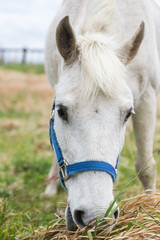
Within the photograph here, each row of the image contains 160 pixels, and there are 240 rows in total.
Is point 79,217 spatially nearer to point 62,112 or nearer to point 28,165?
point 62,112

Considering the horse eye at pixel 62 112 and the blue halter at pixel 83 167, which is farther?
the horse eye at pixel 62 112

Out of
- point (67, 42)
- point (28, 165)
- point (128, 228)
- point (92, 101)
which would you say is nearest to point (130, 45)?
point (67, 42)

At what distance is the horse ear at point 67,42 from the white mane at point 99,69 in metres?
0.06

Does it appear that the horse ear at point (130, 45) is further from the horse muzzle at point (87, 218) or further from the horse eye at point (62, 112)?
the horse muzzle at point (87, 218)

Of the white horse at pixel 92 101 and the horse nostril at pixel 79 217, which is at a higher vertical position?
the white horse at pixel 92 101

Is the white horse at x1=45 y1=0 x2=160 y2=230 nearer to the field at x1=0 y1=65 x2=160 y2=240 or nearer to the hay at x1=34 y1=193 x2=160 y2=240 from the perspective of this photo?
the hay at x1=34 y1=193 x2=160 y2=240

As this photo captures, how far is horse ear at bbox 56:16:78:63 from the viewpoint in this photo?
7.04ft

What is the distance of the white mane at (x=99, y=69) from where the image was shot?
6.35 feet

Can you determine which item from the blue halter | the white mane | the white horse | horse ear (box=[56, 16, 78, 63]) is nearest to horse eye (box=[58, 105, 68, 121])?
the white horse

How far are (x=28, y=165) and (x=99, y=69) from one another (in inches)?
132

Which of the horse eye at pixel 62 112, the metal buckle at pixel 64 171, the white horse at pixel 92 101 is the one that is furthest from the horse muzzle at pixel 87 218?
the horse eye at pixel 62 112

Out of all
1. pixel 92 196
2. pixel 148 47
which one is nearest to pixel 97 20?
pixel 148 47

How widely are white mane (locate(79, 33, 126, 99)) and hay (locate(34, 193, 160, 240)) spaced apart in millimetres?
804

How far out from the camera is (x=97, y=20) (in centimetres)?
266
